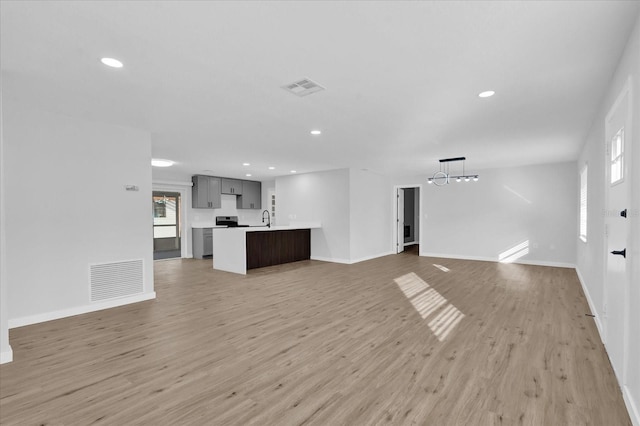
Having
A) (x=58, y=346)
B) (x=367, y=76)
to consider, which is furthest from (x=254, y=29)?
(x=58, y=346)

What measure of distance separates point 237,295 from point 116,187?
7.58 feet

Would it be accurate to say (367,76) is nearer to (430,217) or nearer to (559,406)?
(559,406)

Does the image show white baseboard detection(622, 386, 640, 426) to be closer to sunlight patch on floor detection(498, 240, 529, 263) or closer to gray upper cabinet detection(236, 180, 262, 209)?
sunlight patch on floor detection(498, 240, 529, 263)

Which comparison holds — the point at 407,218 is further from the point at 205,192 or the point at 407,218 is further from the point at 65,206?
the point at 65,206

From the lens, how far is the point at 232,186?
10.3 m

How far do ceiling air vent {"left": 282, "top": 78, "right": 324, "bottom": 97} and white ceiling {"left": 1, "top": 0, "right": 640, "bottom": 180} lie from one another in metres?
0.10

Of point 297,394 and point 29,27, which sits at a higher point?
point 29,27

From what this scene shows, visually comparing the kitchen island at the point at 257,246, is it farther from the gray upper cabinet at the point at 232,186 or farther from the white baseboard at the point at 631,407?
the white baseboard at the point at 631,407

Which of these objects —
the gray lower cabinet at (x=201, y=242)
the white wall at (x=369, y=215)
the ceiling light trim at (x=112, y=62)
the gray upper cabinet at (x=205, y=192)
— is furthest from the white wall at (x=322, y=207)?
the ceiling light trim at (x=112, y=62)

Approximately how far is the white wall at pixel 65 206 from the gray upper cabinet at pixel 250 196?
6024mm

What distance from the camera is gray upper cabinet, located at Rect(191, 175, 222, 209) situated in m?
9.33

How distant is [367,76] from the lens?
8.98ft

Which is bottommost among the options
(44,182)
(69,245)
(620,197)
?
(69,245)

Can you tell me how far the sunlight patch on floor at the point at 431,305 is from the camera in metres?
3.48
